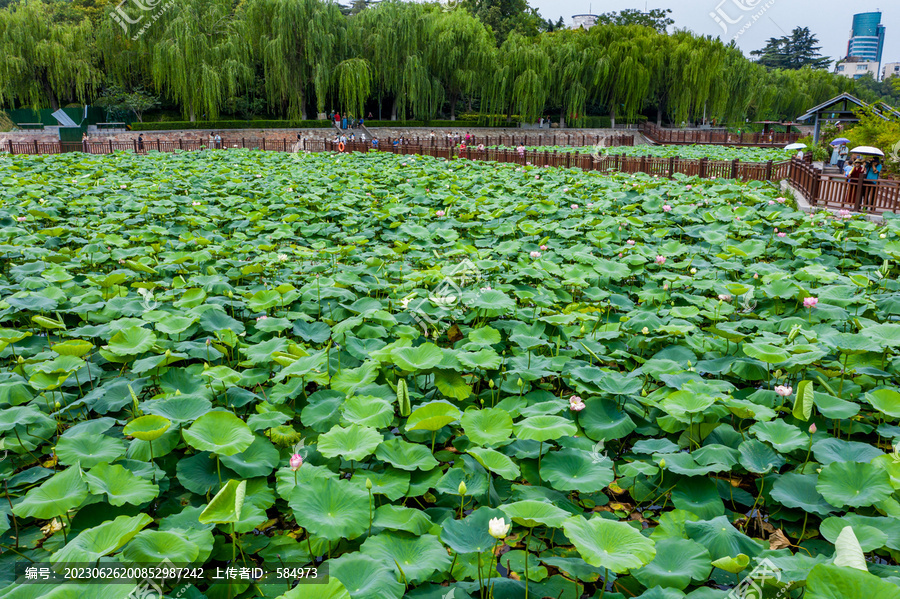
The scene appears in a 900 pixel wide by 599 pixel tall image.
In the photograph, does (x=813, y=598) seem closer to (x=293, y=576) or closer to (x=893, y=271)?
(x=293, y=576)

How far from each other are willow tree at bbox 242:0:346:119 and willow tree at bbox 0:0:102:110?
658cm

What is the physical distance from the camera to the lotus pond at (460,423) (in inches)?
58.1

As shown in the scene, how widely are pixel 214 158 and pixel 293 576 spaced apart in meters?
12.4

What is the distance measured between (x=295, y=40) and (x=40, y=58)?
9549 millimetres

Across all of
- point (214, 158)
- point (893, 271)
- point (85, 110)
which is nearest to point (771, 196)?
point (893, 271)

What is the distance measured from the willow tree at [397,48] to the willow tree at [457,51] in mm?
676

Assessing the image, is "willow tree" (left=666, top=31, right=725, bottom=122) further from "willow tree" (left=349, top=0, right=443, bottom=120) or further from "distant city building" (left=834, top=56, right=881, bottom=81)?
"distant city building" (left=834, top=56, right=881, bottom=81)

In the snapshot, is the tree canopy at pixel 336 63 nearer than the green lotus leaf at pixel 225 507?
No

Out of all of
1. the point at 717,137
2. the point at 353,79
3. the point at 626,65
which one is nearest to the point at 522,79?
the point at 626,65

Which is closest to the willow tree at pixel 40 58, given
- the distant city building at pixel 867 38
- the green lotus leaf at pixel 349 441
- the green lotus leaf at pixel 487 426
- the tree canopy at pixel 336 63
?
the tree canopy at pixel 336 63

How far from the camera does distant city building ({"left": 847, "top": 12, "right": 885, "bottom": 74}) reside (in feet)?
374

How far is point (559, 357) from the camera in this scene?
8.64 ft

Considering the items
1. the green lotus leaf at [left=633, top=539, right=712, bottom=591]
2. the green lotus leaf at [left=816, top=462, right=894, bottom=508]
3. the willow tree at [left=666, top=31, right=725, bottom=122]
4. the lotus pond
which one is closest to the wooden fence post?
the lotus pond

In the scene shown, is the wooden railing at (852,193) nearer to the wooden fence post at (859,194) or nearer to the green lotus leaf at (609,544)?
the wooden fence post at (859,194)
